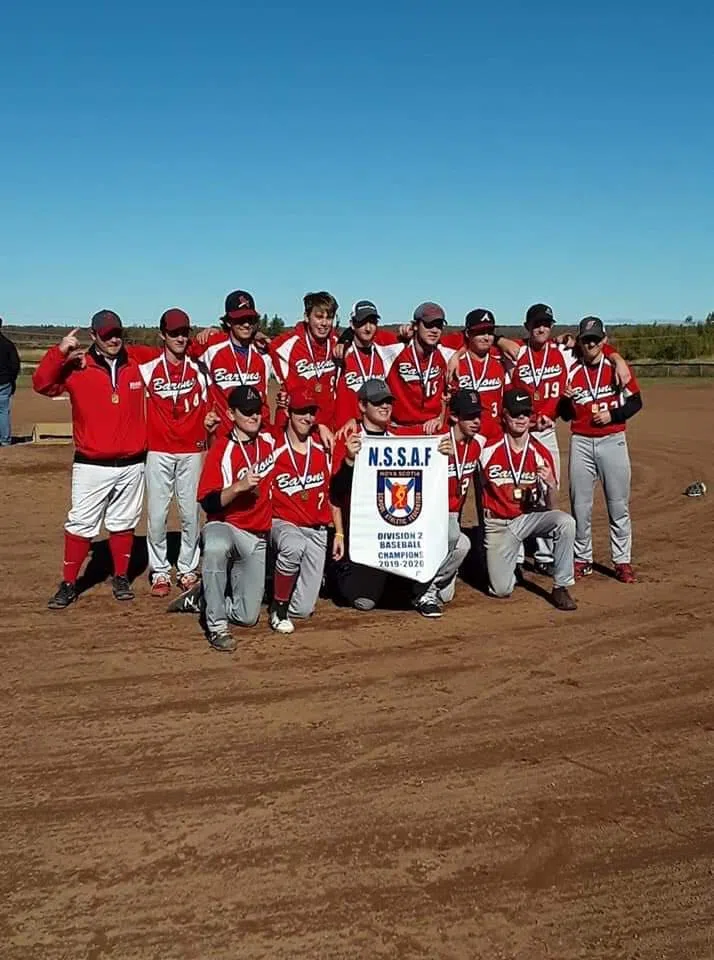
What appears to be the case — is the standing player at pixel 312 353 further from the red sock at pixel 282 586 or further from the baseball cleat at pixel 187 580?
the baseball cleat at pixel 187 580

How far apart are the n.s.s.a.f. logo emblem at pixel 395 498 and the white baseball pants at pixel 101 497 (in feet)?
6.87

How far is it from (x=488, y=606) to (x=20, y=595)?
4.07 metres

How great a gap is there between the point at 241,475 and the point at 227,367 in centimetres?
129

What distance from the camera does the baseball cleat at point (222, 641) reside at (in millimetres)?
6809

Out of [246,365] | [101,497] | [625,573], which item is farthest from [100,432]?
[625,573]

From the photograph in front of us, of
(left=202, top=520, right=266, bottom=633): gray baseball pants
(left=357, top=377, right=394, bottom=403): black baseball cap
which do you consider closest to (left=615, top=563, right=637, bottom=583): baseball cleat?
(left=357, top=377, right=394, bottom=403): black baseball cap

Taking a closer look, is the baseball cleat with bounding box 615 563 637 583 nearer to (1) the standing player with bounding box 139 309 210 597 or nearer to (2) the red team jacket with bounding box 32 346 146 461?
(1) the standing player with bounding box 139 309 210 597

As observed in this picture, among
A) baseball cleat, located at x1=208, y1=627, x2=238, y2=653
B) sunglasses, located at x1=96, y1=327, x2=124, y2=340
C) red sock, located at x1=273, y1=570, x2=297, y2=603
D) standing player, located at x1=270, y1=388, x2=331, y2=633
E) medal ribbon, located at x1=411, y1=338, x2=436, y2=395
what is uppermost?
sunglasses, located at x1=96, y1=327, x2=124, y2=340

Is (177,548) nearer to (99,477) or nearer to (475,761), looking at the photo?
(99,477)

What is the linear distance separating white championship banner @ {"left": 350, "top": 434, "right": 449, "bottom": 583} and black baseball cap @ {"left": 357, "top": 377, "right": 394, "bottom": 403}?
1.04 feet

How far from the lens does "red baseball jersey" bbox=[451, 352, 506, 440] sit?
8352mm

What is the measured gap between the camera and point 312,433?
25.2ft

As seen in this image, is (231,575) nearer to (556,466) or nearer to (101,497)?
(101,497)

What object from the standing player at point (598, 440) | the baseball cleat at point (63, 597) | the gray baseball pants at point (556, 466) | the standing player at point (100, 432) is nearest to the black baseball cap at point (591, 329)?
the standing player at point (598, 440)
